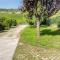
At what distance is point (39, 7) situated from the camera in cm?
2281

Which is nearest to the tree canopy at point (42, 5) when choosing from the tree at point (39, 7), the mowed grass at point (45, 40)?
the tree at point (39, 7)

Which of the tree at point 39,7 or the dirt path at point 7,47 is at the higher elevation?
the tree at point 39,7

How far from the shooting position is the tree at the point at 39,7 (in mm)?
22812

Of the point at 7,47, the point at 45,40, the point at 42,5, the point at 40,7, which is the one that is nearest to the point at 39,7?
the point at 40,7

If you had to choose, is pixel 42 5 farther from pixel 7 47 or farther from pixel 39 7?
pixel 7 47

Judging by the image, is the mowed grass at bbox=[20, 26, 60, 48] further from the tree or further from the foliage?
the foliage

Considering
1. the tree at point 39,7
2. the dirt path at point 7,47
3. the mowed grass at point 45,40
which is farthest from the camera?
the tree at point 39,7

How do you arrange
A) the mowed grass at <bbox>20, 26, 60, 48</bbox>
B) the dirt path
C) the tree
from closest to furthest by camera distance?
the dirt path → the mowed grass at <bbox>20, 26, 60, 48</bbox> → the tree

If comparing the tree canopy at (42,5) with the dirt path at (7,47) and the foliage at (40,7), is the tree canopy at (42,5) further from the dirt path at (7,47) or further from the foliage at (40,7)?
the dirt path at (7,47)

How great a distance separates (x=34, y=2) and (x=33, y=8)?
2.04ft

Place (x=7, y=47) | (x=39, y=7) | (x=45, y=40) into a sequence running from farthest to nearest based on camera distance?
1. (x=39, y=7)
2. (x=45, y=40)
3. (x=7, y=47)

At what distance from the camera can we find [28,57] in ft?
41.5

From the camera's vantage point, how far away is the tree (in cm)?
2281

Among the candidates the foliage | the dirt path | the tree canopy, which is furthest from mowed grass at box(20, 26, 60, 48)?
the tree canopy
